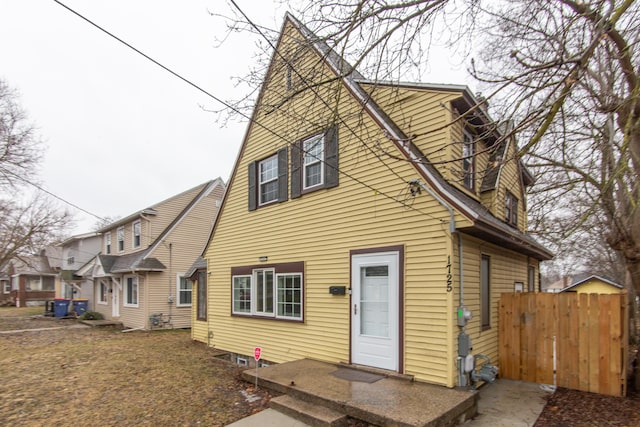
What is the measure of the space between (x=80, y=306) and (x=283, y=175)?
20.5 meters

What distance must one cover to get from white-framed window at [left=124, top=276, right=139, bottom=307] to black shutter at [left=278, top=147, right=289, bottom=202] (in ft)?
40.1

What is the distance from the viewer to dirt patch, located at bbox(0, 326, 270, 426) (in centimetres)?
581

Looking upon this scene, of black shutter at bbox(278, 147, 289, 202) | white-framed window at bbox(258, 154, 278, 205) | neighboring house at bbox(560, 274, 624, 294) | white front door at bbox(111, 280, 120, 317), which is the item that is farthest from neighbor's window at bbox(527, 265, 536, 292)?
white front door at bbox(111, 280, 120, 317)

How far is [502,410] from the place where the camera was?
5730mm

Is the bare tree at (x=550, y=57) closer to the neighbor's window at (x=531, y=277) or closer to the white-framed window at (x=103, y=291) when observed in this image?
the neighbor's window at (x=531, y=277)

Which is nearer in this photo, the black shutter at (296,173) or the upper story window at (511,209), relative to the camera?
the black shutter at (296,173)

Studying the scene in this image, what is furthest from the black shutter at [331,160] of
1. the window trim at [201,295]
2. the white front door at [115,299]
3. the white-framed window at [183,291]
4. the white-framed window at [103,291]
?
the white-framed window at [103,291]

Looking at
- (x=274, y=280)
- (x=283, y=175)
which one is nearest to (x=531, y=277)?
(x=274, y=280)

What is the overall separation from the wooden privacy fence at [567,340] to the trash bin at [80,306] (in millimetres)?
24073

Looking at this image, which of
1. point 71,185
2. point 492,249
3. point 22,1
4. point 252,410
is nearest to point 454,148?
point 492,249

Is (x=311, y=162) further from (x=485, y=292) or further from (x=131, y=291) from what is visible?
(x=131, y=291)

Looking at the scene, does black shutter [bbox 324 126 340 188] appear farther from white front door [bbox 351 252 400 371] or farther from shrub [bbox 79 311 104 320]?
shrub [bbox 79 311 104 320]

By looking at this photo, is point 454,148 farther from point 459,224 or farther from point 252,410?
point 252,410

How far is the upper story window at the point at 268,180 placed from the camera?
9492mm
